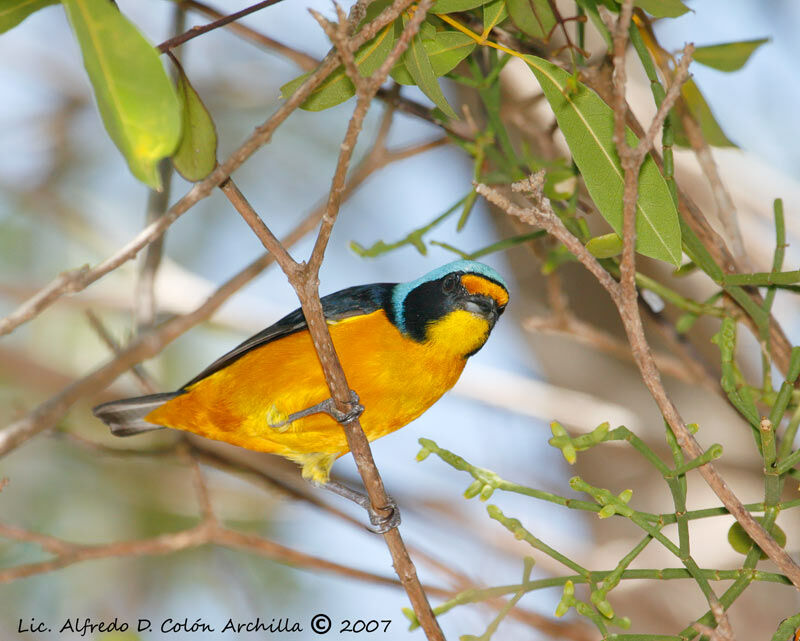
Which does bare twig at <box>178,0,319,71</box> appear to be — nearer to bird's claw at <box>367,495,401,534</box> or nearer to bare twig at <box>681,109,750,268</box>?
bare twig at <box>681,109,750,268</box>

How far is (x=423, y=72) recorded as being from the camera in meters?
1.95

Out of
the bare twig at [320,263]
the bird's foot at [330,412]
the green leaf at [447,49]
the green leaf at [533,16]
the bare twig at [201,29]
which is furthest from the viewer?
the bird's foot at [330,412]

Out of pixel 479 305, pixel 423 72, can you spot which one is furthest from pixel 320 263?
pixel 479 305

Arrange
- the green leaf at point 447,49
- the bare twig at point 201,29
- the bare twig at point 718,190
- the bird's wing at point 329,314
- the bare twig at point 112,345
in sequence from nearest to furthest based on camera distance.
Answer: the bare twig at point 201,29
the green leaf at point 447,49
the bare twig at point 718,190
the bird's wing at point 329,314
the bare twig at point 112,345

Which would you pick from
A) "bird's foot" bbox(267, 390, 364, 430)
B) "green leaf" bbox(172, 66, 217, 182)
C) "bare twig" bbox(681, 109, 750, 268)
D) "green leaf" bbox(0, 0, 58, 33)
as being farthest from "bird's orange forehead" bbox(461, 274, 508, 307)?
"green leaf" bbox(0, 0, 58, 33)

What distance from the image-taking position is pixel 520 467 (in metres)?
4.89

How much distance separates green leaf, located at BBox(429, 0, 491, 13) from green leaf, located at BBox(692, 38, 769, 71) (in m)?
1.08

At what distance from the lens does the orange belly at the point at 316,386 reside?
3.15 meters

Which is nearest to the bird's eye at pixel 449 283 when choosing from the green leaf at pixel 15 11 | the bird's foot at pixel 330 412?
the bird's foot at pixel 330 412

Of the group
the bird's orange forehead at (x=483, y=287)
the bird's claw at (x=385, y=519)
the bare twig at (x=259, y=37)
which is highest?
the bare twig at (x=259, y=37)

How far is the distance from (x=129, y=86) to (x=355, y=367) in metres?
1.81

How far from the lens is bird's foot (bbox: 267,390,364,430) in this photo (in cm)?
237

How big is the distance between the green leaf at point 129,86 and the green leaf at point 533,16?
1101 mm

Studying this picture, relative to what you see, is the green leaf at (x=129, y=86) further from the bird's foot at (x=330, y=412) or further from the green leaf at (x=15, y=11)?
the bird's foot at (x=330, y=412)
